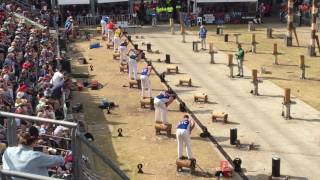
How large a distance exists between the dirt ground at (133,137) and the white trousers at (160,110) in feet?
1.93

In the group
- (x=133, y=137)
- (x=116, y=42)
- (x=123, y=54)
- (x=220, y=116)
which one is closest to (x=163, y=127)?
(x=133, y=137)

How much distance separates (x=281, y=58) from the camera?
3541 centimetres

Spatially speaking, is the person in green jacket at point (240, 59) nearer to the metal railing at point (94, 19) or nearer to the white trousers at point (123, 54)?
the white trousers at point (123, 54)

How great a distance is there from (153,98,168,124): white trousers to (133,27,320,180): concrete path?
6.30 ft

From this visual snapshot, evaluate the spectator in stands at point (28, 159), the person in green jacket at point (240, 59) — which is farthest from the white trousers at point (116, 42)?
the spectator in stands at point (28, 159)

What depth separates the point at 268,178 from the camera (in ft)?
55.1

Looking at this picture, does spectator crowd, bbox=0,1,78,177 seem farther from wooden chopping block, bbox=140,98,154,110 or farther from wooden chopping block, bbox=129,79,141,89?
wooden chopping block, bbox=129,79,141,89

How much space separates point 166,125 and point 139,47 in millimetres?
19473

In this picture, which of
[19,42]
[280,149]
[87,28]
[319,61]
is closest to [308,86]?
[319,61]

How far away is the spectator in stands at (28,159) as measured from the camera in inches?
293

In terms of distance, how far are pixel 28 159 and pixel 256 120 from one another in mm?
16508

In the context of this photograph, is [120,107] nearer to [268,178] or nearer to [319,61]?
[268,178]

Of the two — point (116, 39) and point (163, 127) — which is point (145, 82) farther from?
point (116, 39)

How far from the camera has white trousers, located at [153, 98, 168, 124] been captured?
21.3m
